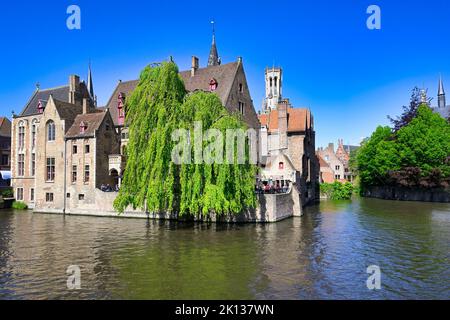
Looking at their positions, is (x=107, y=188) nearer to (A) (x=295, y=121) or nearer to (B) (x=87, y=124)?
(B) (x=87, y=124)

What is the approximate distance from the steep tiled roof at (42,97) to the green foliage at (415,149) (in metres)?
50.1

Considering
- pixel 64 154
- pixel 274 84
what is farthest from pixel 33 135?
pixel 274 84

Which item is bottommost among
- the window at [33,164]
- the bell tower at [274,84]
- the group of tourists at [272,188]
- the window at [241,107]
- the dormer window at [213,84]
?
the group of tourists at [272,188]

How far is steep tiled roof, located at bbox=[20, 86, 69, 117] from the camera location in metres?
44.3

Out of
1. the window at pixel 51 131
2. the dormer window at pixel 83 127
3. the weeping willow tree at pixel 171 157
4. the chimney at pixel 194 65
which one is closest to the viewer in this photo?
the weeping willow tree at pixel 171 157

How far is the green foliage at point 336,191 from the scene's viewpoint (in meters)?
57.2

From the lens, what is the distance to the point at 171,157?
26328 mm

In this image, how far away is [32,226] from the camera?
93.1 ft

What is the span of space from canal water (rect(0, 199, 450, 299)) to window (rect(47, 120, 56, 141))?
42.0 ft

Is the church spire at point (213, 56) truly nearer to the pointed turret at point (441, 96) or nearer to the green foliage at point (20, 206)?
the green foliage at point (20, 206)

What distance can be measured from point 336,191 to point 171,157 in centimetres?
3892

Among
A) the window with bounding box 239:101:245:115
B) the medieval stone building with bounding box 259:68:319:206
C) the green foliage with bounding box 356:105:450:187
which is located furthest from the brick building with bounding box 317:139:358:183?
the window with bounding box 239:101:245:115

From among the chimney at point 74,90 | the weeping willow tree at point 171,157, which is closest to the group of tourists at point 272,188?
the weeping willow tree at point 171,157
